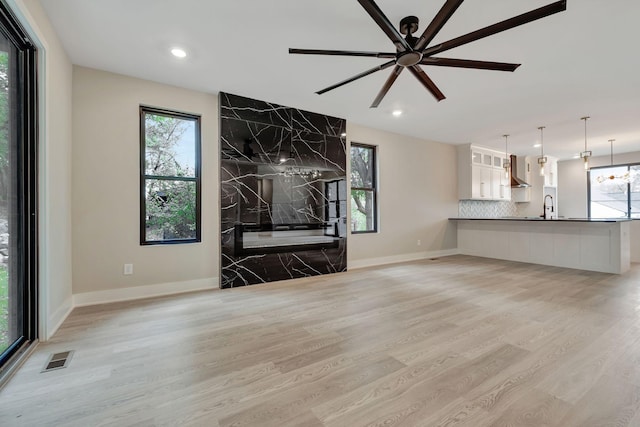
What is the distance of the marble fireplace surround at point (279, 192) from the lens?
3.94 metres

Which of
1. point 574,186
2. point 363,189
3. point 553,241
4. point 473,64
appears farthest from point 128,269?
point 574,186

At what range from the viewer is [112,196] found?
10.7 feet

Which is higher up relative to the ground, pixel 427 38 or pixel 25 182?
pixel 427 38

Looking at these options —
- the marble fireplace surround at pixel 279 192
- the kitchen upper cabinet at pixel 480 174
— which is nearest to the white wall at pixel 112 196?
the marble fireplace surround at pixel 279 192

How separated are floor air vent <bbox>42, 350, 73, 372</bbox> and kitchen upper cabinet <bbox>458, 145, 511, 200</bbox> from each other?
726cm

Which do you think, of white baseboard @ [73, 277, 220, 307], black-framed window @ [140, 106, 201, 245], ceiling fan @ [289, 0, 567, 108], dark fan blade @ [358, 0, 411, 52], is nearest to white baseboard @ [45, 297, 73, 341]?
white baseboard @ [73, 277, 220, 307]

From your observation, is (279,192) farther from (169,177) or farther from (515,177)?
(515,177)

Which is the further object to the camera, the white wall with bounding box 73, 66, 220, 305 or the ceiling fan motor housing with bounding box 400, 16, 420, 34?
the white wall with bounding box 73, 66, 220, 305

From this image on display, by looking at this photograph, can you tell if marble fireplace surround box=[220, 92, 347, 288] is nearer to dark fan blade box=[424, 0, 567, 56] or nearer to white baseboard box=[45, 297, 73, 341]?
white baseboard box=[45, 297, 73, 341]

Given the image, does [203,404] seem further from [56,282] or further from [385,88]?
[385,88]

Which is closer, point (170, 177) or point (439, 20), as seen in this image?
point (439, 20)

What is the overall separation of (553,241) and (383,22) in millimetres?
5701

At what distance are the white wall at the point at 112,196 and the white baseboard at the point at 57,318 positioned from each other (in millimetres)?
221

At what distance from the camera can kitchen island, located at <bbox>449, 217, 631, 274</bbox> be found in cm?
474
